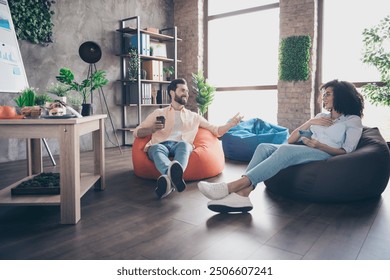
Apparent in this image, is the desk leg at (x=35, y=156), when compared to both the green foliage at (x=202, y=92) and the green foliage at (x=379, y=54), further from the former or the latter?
the green foliage at (x=379, y=54)

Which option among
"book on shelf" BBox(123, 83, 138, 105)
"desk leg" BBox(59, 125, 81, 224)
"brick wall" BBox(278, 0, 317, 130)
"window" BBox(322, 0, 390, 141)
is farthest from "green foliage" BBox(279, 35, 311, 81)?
"desk leg" BBox(59, 125, 81, 224)

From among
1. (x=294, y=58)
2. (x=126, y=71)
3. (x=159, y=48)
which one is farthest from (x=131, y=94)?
(x=294, y=58)

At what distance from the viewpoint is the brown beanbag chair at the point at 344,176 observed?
227 centimetres

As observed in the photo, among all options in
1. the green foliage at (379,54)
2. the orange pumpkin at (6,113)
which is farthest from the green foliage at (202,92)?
the orange pumpkin at (6,113)

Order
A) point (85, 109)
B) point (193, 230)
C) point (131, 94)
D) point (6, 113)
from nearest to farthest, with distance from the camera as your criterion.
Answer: point (193, 230) → point (6, 113) → point (85, 109) → point (131, 94)

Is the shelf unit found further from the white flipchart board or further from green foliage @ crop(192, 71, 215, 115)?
the white flipchart board

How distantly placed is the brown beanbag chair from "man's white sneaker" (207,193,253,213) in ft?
1.66

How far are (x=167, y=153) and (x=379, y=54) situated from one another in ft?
10.5

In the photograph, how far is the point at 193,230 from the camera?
6.14 feet

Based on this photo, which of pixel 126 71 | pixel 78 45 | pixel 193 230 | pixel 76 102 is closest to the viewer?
pixel 193 230

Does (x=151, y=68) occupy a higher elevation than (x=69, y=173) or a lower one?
higher

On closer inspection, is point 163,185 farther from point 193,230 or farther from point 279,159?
point 279,159
